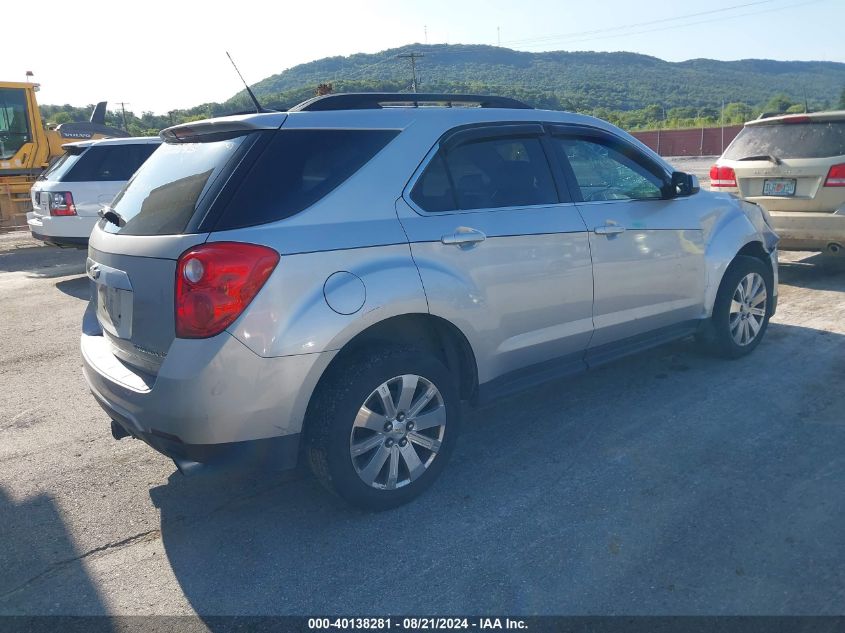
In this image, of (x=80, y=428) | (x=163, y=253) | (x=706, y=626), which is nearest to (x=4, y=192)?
(x=80, y=428)

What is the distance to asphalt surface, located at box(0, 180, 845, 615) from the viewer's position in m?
2.67

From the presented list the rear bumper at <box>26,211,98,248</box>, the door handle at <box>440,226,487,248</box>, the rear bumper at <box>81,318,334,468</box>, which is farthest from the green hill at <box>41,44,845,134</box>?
the rear bumper at <box>81,318,334,468</box>

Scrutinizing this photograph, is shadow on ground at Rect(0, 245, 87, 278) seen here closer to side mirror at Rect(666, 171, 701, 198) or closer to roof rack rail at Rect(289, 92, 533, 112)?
roof rack rail at Rect(289, 92, 533, 112)

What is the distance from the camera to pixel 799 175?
23.7ft

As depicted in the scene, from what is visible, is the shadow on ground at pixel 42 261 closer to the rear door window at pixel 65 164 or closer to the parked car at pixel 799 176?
the rear door window at pixel 65 164

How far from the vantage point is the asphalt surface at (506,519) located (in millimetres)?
2670

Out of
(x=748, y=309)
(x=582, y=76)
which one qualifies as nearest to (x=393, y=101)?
(x=748, y=309)

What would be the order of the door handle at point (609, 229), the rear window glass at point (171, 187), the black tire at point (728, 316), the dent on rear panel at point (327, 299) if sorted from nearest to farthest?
1. the dent on rear panel at point (327, 299)
2. the rear window glass at point (171, 187)
3. the door handle at point (609, 229)
4. the black tire at point (728, 316)

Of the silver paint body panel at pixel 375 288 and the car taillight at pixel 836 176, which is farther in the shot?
the car taillight at pixel 836 176

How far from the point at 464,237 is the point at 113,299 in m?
1.68

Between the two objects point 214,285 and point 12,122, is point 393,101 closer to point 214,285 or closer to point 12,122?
point 214,285

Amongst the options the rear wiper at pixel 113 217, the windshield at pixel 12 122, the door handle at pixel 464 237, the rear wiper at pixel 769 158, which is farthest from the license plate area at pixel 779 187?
the windshield at pixel 12 122

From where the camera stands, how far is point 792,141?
7.35 metres

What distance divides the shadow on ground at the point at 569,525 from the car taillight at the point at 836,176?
3529mm
